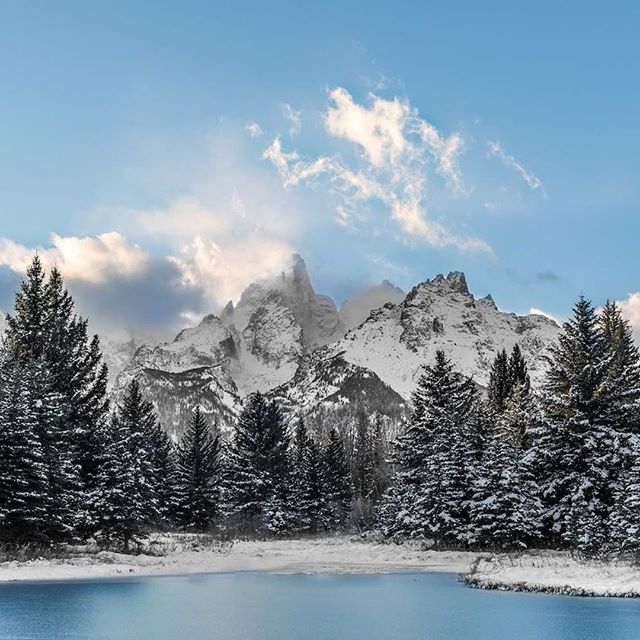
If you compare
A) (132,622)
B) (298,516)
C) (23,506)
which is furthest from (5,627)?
(298,516)

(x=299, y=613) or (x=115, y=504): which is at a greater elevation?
(x=115, y=504)

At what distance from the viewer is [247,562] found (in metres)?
39.4

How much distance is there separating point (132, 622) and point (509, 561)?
2166cm

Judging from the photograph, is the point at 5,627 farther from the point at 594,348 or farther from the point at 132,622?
the point at 594,348

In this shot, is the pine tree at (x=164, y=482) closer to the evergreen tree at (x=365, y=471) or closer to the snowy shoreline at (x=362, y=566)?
the snowy shoreline at (x=362, y=566)

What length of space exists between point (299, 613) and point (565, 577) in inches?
447

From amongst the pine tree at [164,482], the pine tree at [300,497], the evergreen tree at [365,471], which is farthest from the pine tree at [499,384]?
the evergreen tree at [365,471]

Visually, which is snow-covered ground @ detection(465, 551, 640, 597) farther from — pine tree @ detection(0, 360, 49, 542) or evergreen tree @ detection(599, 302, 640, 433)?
pine tree @ detection(0, 360, 49, 542)

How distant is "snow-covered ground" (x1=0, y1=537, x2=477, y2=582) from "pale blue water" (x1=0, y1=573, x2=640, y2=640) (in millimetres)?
3249

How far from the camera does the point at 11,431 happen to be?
32.2 metres

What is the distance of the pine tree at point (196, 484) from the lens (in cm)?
6788

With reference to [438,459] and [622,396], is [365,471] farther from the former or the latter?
[622,396]

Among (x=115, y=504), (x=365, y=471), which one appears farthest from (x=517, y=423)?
(x=365, y=471)

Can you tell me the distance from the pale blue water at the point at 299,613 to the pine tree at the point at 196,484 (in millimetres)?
41739
